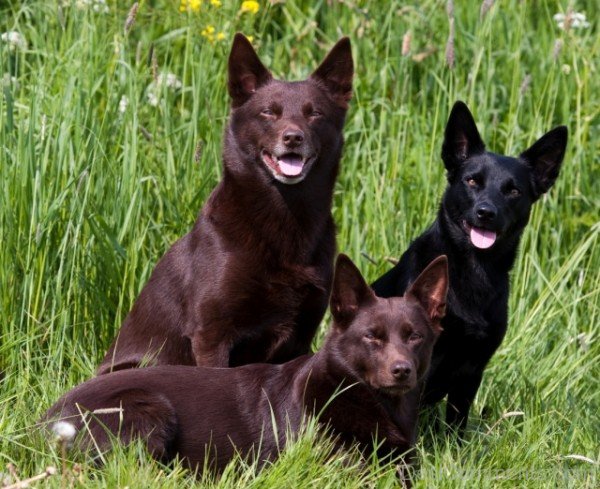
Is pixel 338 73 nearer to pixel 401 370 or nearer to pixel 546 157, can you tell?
pixel 546 157

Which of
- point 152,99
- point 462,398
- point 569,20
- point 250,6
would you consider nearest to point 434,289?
point 462,398

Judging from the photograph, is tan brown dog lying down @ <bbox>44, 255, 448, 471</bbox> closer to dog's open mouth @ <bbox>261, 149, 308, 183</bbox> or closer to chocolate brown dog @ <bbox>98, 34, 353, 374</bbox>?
chocolate brown dog @ <bbox>98, 34, 353, 374</bbox>

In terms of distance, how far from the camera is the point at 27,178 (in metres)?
4.70

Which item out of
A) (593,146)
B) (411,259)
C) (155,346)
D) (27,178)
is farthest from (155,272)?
(593,146)

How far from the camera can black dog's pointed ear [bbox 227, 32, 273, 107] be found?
436cm

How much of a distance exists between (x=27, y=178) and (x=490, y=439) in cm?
218

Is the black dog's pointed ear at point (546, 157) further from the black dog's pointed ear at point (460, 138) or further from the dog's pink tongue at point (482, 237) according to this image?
the dog's pink tongue at point (482, 237)

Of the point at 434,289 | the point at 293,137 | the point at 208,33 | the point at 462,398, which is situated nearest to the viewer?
the point at 434,289

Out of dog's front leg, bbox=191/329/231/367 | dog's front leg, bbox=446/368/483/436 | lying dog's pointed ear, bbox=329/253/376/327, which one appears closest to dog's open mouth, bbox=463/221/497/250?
dog's front leg, bbox=446/368/483/436

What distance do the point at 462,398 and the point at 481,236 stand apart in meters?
0.64

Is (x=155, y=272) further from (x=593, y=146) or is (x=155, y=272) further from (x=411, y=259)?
(x=593, y=146)

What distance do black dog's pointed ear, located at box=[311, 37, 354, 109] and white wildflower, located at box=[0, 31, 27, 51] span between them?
1674 mm

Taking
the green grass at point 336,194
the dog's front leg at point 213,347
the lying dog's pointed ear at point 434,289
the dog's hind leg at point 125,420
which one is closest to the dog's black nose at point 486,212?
the lying dog's pointed ear at point 434,289

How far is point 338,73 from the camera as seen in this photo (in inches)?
178
